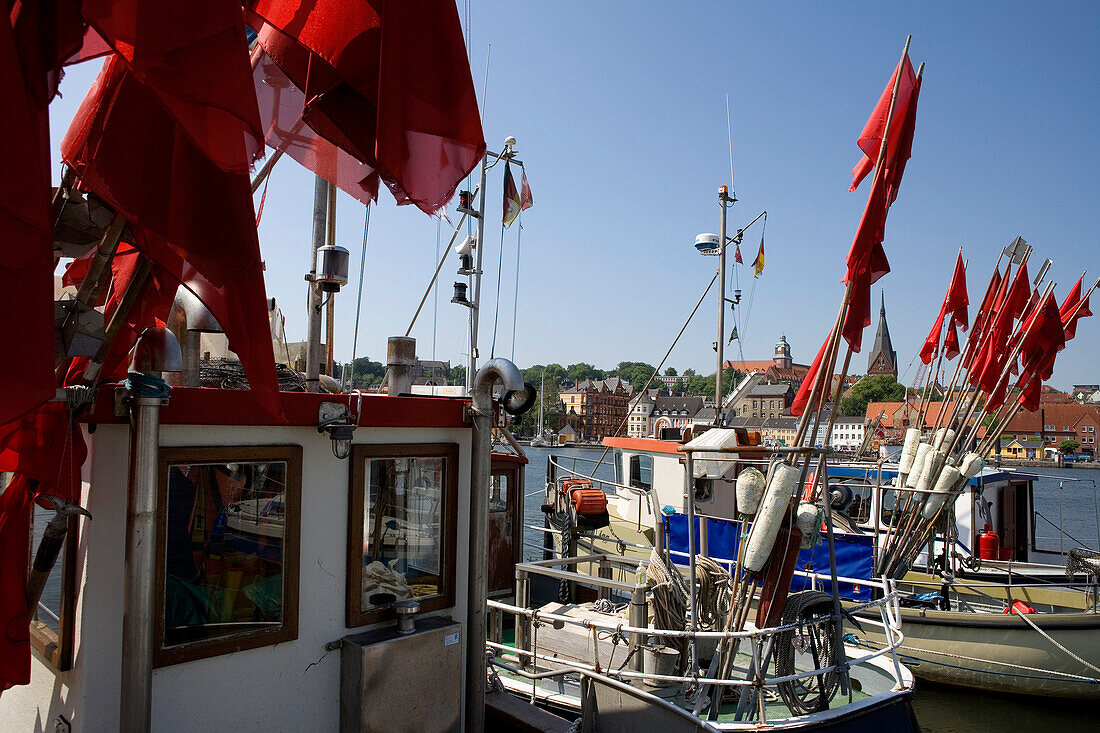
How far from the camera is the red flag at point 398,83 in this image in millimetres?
2959

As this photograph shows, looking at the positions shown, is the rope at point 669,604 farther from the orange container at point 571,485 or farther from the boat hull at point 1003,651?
the boat hull at point 1003,651

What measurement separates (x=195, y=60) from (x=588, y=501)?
911 cm

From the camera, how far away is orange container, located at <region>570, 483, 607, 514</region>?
35.9 ft

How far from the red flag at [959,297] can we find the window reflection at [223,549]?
1389cm

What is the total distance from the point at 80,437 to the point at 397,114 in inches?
94.7

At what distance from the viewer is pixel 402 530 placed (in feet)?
18.5

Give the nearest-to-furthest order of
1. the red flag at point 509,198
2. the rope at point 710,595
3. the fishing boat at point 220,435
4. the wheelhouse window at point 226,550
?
the fishing boat at point 220,435
the wheelhouse window at point 226,550
the rope at point 710,595
the red flag at point 509,198

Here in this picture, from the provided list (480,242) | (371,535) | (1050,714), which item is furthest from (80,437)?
(1050,714)

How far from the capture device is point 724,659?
6.37 metres

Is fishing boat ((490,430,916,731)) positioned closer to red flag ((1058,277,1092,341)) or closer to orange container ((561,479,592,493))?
orange container ((561,479,592,493))

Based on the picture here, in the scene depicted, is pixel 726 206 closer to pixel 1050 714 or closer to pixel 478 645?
pixel 1050 714

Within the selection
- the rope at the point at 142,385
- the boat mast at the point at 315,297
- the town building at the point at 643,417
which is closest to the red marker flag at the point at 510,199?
the boat mast at the point at 315,297

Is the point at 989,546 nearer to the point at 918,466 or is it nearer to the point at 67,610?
the point at 918,466

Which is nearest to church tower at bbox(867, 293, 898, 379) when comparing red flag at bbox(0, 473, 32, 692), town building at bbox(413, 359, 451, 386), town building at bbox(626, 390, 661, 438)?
town building at bbox(626, 390, 661, 438)
